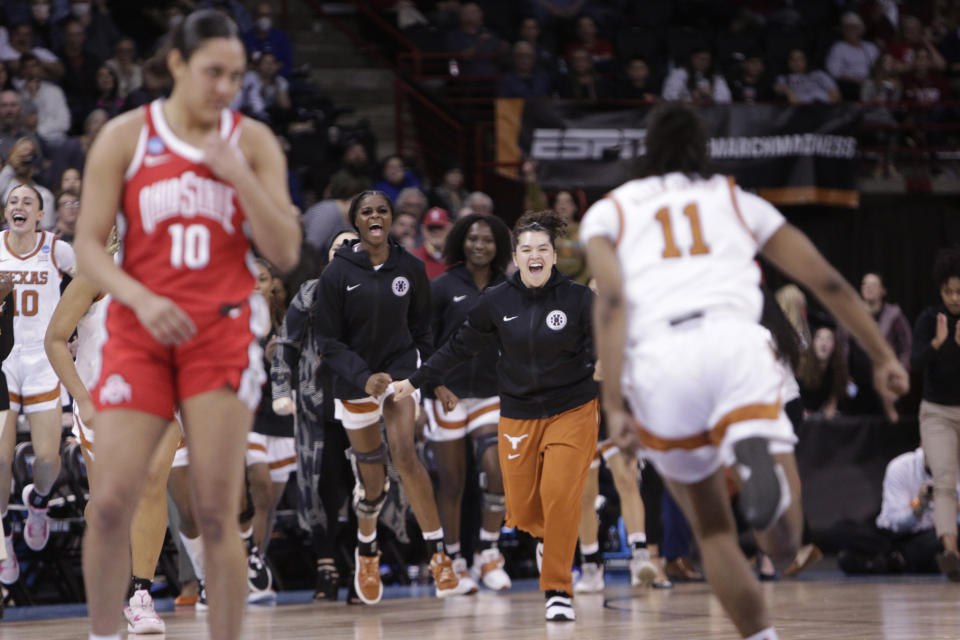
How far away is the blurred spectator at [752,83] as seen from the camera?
54.9ft

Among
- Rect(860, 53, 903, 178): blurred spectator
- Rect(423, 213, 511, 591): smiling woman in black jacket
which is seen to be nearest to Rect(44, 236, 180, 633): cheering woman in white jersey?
Rect(423, 213, 511, 591): smiling woman in black jacket

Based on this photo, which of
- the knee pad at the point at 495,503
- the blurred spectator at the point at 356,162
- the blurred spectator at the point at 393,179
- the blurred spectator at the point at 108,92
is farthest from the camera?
the blurred spectator at the point at 393,179

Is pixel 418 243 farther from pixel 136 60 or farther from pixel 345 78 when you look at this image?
pixel 345 78

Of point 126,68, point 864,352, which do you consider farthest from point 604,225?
point 126,68

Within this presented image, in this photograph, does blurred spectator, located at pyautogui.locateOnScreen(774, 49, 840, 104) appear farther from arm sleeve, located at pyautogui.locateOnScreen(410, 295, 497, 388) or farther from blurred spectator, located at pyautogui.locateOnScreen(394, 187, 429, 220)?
arm sleeve, located at pyautogui.locateOnScreen(410, 295, 497, 388)

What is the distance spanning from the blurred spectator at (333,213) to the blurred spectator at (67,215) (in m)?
2.12

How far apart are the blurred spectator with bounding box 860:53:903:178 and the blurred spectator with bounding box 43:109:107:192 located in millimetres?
8860

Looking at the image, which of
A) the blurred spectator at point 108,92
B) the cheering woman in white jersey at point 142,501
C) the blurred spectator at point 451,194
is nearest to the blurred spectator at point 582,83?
the blurred spectator at point 451,194

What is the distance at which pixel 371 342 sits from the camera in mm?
9086

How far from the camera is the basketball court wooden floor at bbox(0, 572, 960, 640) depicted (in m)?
7.39

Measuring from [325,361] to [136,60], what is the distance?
623 cm

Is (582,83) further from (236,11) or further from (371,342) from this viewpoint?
(371,342)

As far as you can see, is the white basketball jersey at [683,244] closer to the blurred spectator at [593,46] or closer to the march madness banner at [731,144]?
the march madness banner at [731,144]

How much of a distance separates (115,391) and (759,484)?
201 centimetres
